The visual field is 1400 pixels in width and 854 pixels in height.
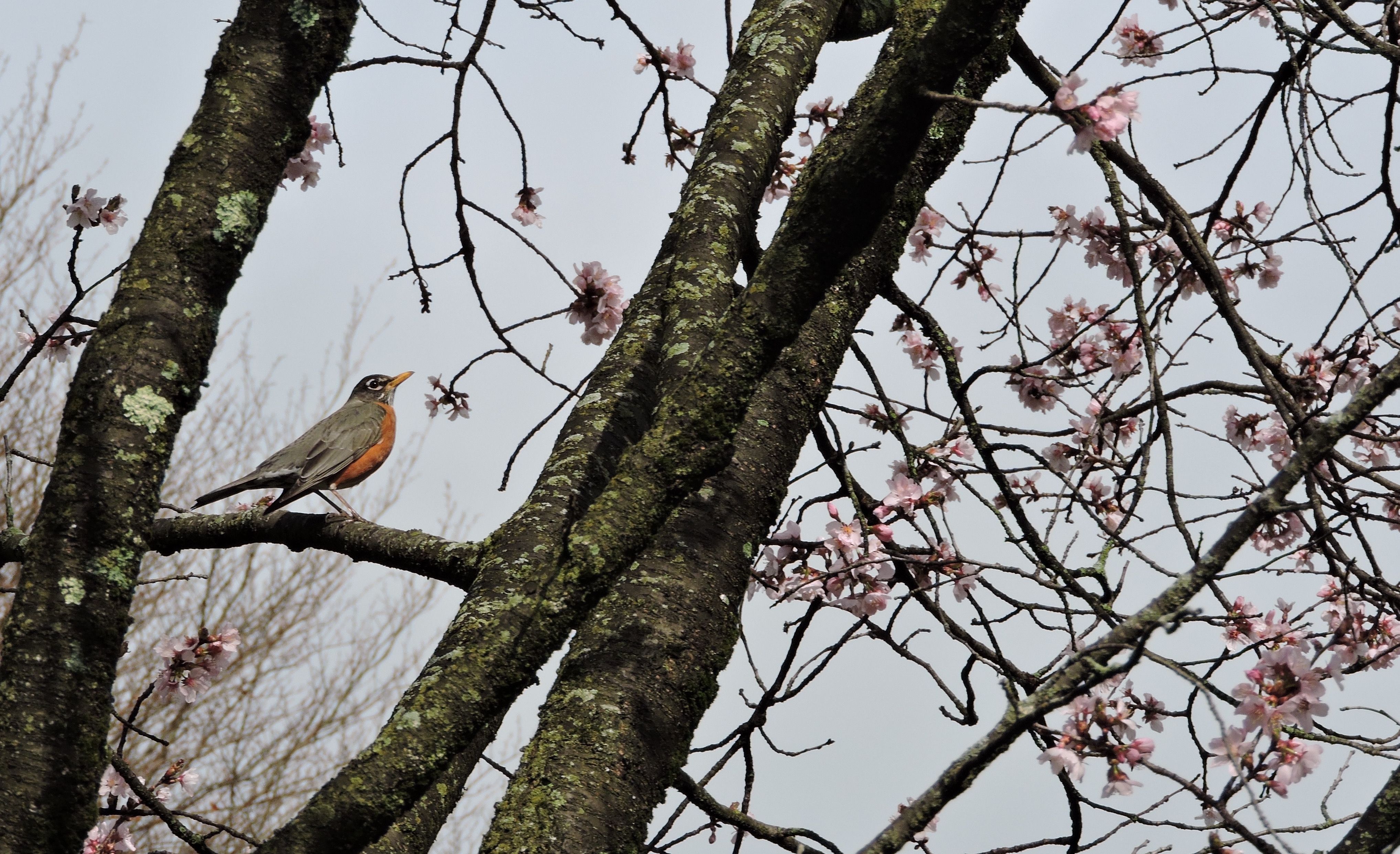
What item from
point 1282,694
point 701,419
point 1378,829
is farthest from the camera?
point 1282,694

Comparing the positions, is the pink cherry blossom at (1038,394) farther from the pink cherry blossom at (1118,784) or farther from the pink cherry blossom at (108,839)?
the pink cherry blossom at (108,839)

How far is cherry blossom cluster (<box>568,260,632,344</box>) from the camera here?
151 inches

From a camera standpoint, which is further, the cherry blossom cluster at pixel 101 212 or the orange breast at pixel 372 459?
the orange breast at pixel 372 459

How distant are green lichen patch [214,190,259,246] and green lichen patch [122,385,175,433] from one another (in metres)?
0.26

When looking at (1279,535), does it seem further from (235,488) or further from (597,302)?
(235,488)

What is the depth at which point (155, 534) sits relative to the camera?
Answer: 344 centimetres

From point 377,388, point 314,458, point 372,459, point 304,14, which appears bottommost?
point 304,14

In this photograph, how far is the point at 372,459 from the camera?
4996 millimetres

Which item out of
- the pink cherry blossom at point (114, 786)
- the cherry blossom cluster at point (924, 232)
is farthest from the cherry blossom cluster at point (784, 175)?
the pink cherry blossom at point (114, 786)

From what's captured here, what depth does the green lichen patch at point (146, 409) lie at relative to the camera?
5.06 ft

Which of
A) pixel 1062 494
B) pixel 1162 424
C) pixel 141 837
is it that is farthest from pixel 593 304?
pixel 141 837

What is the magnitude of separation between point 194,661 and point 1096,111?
3.31 metres

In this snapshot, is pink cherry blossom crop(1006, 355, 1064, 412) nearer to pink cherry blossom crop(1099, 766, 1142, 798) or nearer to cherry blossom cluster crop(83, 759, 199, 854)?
pink cherry blossom crop(1099, 766, 1142, 798)

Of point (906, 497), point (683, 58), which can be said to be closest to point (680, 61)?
point (683, 58)
